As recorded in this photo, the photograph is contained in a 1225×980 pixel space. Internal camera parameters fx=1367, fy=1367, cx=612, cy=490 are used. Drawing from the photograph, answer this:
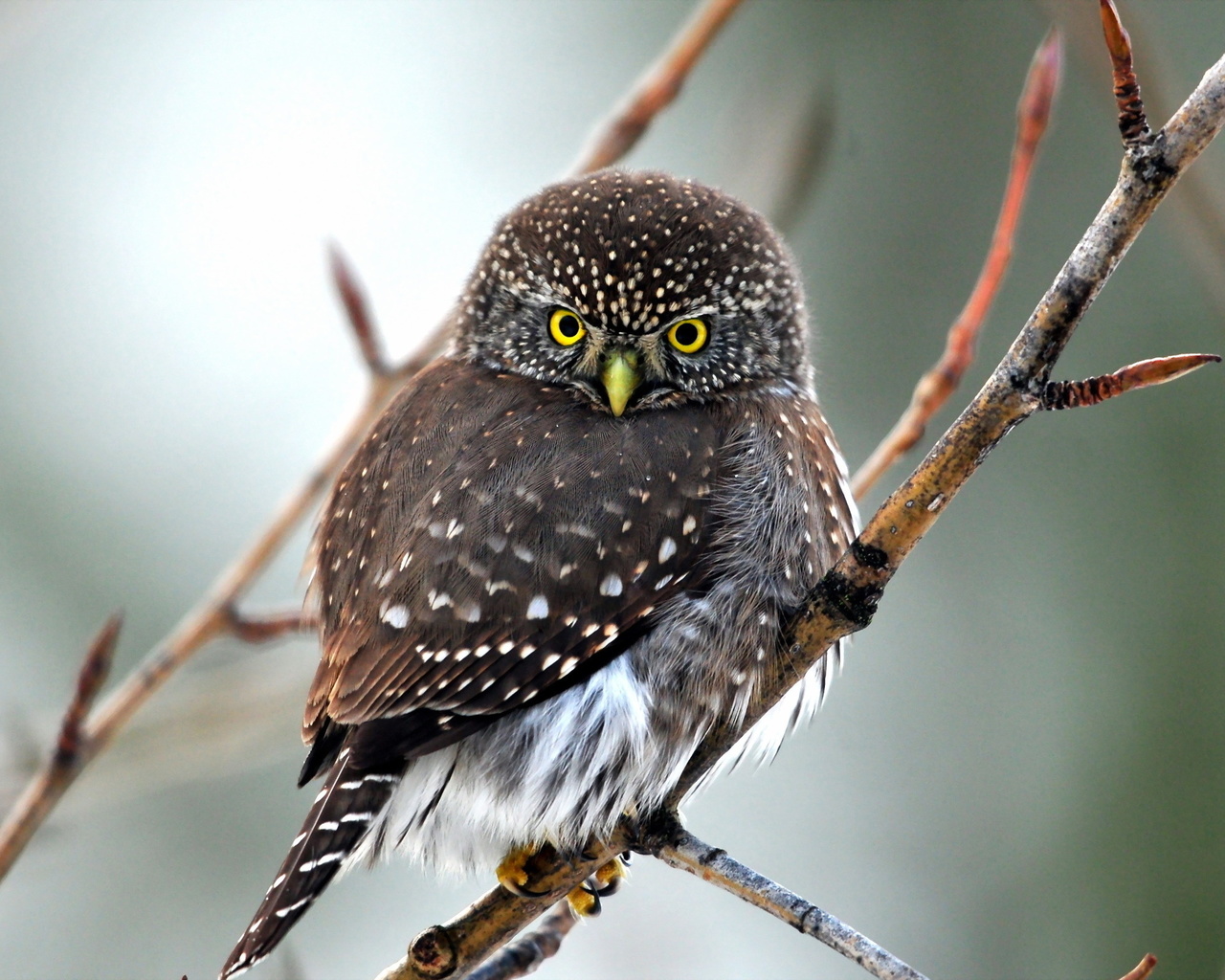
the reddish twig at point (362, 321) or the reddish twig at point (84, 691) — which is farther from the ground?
the reddish twig at point (362, 321)

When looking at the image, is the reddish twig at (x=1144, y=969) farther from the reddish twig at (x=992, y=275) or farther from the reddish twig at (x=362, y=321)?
the reddish twig at (x=362, y=321)

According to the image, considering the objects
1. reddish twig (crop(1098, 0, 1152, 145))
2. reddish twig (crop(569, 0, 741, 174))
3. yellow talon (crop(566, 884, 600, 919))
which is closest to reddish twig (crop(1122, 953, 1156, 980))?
reddish twig (crop(1098, 0, 1152, 145))

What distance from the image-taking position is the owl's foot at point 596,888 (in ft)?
11.4

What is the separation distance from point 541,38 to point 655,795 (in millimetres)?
7956

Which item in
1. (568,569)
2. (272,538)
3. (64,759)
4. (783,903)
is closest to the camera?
(783,903)

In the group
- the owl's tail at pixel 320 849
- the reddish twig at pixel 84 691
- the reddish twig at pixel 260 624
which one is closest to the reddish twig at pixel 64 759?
the reddish twig at pixel 84 691

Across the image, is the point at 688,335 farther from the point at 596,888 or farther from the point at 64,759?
the point at 64,759

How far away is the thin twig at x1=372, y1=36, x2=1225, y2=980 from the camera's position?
2010 mm

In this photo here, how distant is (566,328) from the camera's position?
3.65 meters

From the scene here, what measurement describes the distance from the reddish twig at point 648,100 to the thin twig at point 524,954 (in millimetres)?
1835

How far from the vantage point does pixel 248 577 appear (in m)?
3.10

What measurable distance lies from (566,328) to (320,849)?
1.53 m

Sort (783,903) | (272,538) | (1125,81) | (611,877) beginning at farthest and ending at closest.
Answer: (611,877) → (272,538) → (783,903) → (1125,81)

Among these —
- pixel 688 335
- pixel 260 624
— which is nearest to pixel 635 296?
pixel 688 335
